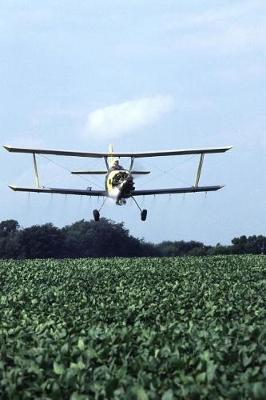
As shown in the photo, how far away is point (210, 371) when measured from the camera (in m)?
9.50

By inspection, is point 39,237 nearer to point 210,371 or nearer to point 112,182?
point 112,182

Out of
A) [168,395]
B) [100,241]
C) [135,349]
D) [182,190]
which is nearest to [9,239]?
[100,241]

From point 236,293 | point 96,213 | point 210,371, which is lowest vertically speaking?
point 210,371

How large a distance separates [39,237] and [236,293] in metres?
90.9

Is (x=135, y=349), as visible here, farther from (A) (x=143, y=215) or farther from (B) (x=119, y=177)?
(A) (x=143, y=215)

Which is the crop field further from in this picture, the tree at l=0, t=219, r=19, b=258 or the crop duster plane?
the tree at l=0, t=219, r=19, b=258

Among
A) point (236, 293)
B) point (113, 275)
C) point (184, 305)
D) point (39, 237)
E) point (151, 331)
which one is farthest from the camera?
point (39, 237)

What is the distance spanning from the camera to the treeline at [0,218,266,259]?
364 feet

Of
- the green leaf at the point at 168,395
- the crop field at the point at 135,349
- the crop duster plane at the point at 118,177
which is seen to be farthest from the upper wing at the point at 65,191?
the green leaf at the point at 168,395

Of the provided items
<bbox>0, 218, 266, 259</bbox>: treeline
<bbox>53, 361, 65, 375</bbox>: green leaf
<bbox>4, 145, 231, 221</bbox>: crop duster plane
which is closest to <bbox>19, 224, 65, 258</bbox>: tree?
<bbox>0, 218, 266, 259</bbox>: treeline

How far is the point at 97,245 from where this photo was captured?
11788 cm

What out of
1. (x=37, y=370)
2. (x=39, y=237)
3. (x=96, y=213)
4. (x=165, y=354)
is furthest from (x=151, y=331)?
(x=39, y=237)

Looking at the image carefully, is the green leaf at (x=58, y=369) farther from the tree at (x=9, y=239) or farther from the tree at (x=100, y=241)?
the tree at (x=9, y=239)

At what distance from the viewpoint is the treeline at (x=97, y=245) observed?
364ft
